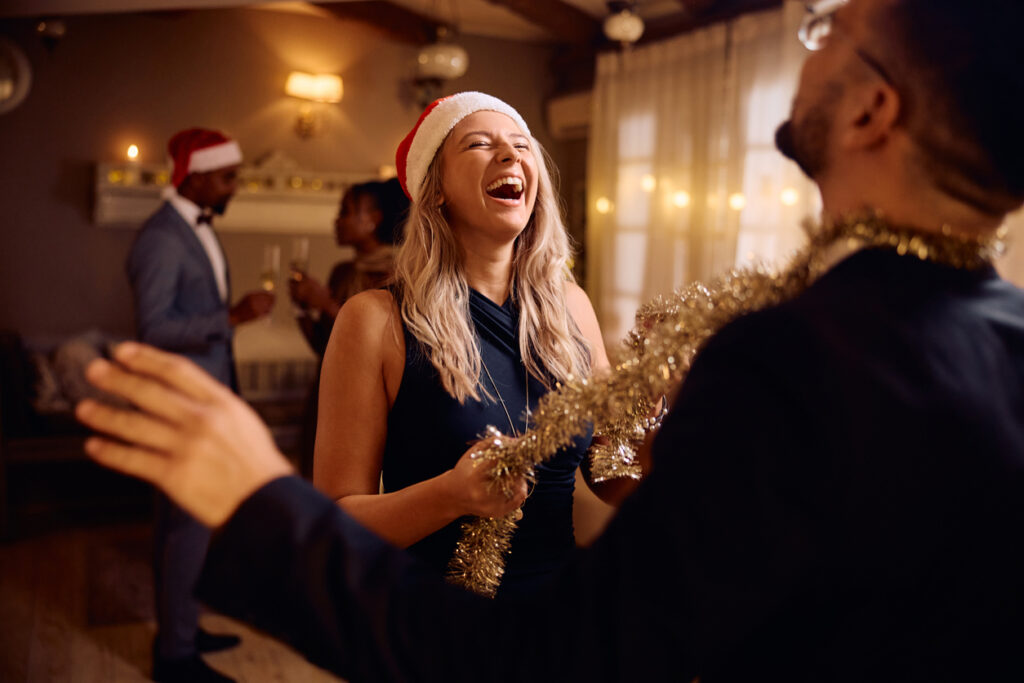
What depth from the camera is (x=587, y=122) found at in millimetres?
6051

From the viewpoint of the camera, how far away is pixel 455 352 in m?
1.33

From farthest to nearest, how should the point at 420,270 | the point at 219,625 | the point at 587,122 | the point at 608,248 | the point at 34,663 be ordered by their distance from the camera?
the point at 587,122 → the point at 608,248 → the point at 219,625 → the point at 34,663 → the point at 420,270

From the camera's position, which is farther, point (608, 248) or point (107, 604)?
point (608, 248)

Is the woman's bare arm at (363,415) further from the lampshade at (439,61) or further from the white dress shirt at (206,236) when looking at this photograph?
the lampshade at (439,61)

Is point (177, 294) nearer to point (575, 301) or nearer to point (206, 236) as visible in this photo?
point (206, 236)

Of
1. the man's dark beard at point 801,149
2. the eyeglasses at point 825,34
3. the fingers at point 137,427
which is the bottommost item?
the fingers at point 137,427

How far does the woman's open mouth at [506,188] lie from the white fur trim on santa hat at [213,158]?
1.80 meters

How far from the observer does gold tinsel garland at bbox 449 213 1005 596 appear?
2.11ft

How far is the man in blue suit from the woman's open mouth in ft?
5.08

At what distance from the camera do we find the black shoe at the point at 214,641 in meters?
2.90

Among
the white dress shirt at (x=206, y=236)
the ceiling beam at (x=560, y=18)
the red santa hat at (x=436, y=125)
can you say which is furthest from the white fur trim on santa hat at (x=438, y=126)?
the ceiling beam at (x=560, y=18)

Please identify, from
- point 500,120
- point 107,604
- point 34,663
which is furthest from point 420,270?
point 107,604

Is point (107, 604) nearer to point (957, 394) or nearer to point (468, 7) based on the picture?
point (957, 394)

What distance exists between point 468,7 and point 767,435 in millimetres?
5941
